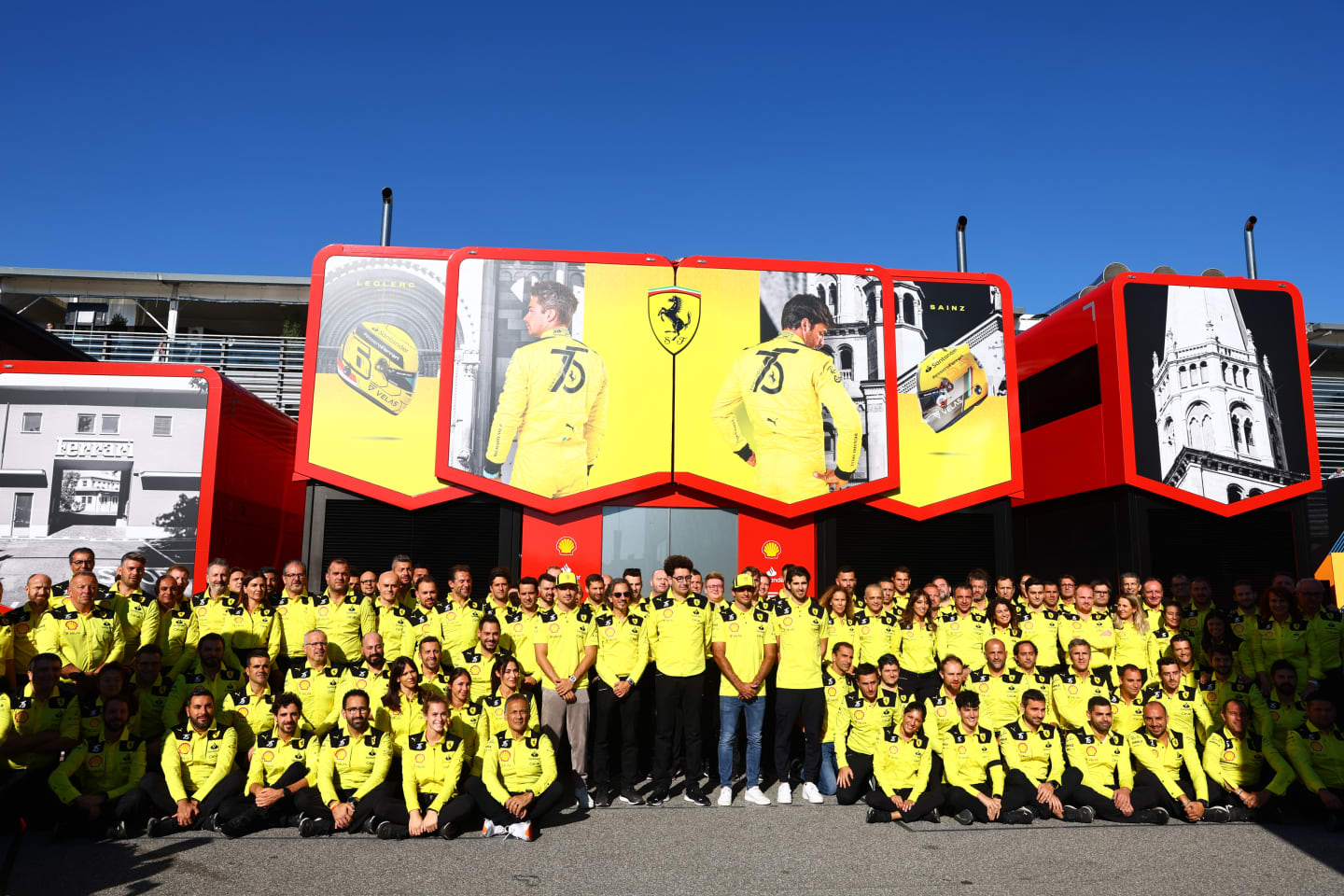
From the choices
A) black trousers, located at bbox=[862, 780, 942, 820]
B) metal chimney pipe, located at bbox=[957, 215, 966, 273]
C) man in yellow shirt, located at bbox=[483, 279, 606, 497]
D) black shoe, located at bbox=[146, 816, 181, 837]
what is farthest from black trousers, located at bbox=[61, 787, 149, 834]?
metal chimney pipe, located at bbox=[957, 215, 966, 273]

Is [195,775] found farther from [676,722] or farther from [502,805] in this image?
[676,722]

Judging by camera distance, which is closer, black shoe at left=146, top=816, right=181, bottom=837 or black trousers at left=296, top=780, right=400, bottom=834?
black shoe at left=146, top=816, right=181, bottom=837

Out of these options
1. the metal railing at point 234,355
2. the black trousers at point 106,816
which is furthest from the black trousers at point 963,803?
the metal railing at point 234,355

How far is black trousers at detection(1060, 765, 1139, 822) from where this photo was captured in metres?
Answer: 6.81

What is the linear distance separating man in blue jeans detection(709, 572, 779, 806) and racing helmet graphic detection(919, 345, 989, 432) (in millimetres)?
4607

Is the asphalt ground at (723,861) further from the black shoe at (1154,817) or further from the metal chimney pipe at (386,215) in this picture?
the metal chimney pipe at (386,215)

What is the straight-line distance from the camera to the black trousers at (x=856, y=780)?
724 centimetres

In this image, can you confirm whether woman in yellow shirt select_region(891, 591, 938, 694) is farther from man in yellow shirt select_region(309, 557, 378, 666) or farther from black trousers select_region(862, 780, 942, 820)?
man in yellow shirt select_region(309, 557, 378, 666)

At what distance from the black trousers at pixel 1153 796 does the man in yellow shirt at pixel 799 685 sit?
247 centimetres

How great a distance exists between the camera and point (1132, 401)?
37.2ft

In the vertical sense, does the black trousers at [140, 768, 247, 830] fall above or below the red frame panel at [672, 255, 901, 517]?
below

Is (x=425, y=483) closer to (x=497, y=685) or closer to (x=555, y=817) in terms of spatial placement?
(x=497, y=685)

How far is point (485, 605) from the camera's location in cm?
871

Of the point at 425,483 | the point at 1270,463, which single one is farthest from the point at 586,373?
the point at 1270,463
